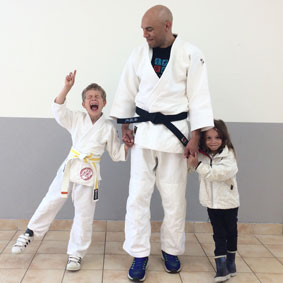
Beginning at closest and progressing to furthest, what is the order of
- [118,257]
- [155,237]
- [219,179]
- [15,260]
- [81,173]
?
[219,179] < [81,173] < [15,260] < [118,257] < [155,237]

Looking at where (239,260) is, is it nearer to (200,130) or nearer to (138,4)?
(200,130)

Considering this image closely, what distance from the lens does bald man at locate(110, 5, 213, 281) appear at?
231cm

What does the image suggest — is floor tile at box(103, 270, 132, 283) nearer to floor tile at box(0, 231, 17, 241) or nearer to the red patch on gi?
the red patch on gi

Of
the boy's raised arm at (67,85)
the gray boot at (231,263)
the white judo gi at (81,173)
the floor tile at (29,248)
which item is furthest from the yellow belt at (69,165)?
the gray boot at (231,263)

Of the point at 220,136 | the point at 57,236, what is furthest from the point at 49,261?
the point at 220,136

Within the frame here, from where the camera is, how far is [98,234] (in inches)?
120

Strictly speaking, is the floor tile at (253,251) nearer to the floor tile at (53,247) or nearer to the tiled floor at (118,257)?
the tiled floor at (118,257)

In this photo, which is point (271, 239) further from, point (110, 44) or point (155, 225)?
point (110, 44)

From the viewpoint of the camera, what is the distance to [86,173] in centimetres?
244

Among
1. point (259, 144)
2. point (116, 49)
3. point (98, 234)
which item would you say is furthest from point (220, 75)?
point (98, 234)

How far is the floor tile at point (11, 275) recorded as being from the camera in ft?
7.50

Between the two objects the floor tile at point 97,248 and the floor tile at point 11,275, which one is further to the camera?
the floor tile at point 97,248

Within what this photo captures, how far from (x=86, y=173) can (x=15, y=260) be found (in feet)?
2.37

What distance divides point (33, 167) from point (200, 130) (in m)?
1.33
